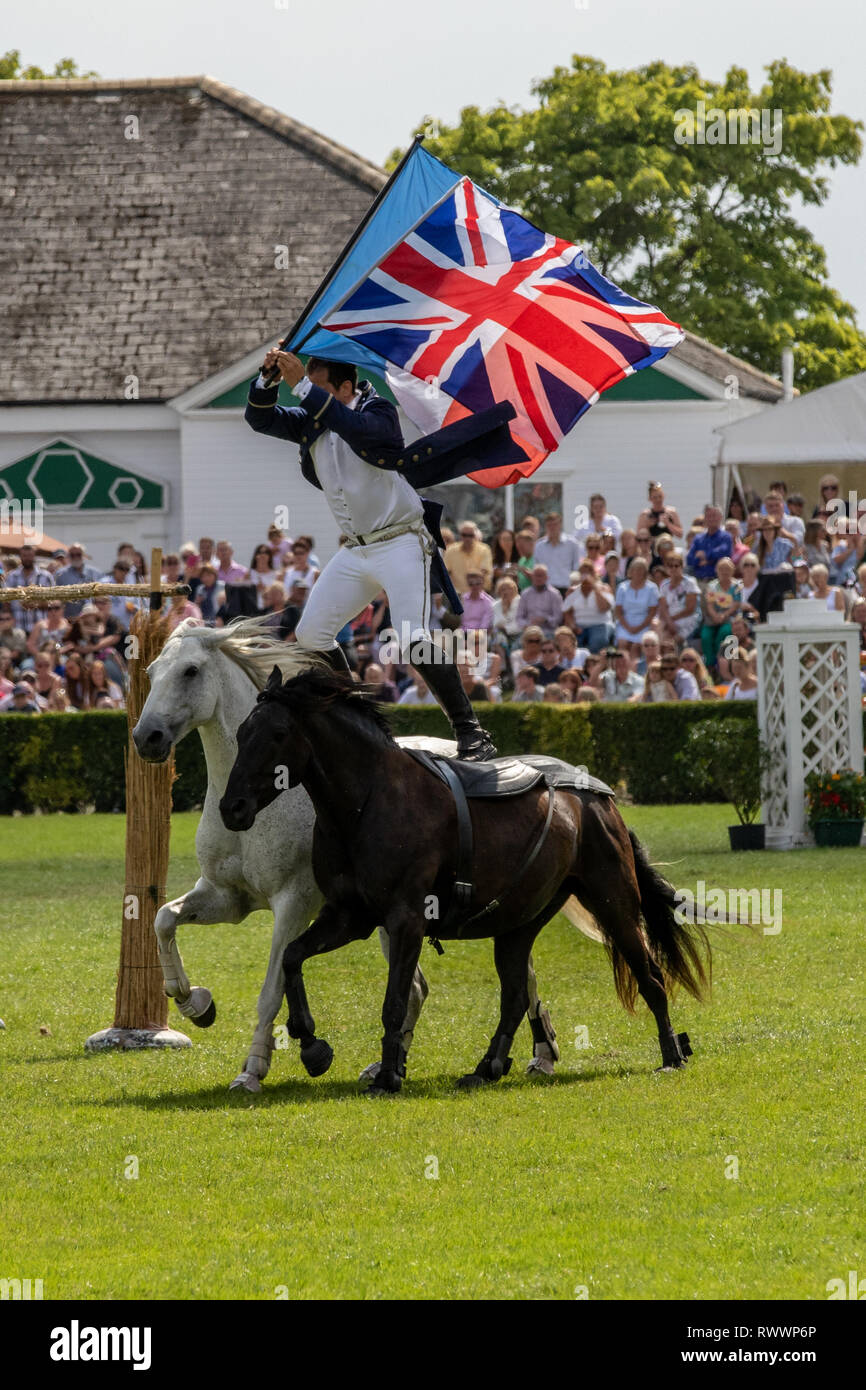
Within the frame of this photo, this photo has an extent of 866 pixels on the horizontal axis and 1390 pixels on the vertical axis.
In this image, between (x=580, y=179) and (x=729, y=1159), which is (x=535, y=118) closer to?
(x=580, y=179)

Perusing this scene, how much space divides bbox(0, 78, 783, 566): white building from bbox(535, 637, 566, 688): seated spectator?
33.3ft

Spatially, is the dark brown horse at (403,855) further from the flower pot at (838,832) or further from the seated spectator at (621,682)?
the seated spectator at (621,682)

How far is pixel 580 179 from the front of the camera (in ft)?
168

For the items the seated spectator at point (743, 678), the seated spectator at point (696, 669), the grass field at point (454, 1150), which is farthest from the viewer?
the seated spectator at point (696, 669)

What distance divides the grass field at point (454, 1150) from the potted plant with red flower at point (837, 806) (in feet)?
18.8

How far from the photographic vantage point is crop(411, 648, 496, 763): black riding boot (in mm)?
9461

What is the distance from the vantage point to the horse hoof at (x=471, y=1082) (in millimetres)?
9256

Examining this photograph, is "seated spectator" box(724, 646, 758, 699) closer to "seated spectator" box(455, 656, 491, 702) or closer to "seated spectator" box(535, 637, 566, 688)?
"seated spectator" box(535, 637, 566, 688)

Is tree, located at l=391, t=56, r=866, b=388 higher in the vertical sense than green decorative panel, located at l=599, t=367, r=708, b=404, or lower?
higher

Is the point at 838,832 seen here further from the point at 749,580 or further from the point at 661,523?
the point at 661,523

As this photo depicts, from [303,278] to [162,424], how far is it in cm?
403

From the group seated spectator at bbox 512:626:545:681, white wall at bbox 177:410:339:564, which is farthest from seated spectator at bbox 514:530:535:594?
white wall at bbox 177:410:339:564

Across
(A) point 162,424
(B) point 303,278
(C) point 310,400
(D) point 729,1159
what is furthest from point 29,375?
(D) point 729,1159

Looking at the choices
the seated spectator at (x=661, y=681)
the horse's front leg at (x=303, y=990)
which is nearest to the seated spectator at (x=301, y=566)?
the seated spectator at (x=661, y=681)
